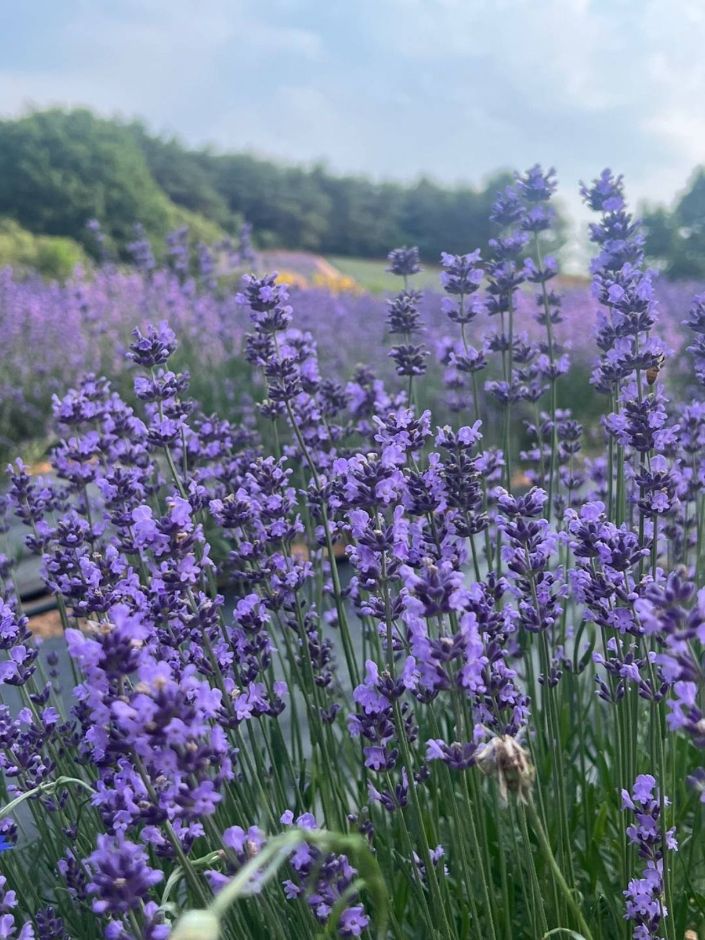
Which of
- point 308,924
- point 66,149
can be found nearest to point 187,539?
point 308,924

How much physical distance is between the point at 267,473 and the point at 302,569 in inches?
9.5

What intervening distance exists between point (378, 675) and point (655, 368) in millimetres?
1077

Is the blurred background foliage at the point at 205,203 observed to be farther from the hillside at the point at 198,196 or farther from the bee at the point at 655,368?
the bee at the point at 655,368

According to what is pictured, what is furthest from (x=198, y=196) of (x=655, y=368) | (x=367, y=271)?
(x=655, y=368)

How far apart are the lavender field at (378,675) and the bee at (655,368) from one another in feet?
0.09

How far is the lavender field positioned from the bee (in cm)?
3

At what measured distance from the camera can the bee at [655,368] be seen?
212cm

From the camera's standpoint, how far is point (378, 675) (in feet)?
5.30

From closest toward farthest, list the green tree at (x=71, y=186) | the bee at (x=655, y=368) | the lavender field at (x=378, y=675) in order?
the lavender field at (x=378, y=675), the bee at (x=655, y=368), the green tree at (x=71, y=186)

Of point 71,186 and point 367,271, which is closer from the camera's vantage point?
point 71,186

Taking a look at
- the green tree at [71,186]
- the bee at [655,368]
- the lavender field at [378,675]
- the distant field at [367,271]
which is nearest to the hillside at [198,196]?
the green tree at [71,186]

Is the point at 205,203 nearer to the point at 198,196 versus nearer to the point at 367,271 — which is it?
the point at 198,196

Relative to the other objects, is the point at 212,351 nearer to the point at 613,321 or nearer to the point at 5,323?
the point at 5,323

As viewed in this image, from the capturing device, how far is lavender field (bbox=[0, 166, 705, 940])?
3.93 feet
